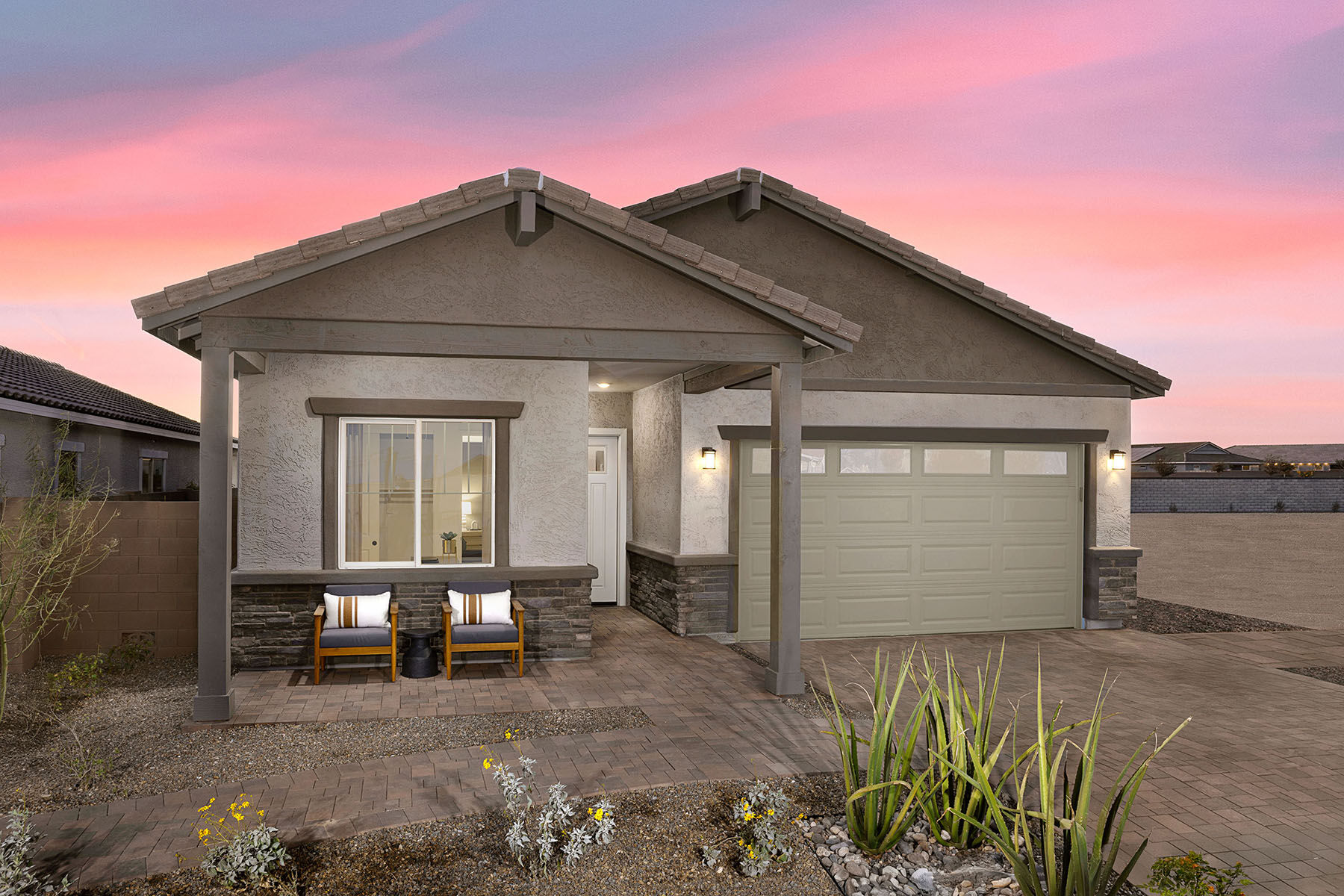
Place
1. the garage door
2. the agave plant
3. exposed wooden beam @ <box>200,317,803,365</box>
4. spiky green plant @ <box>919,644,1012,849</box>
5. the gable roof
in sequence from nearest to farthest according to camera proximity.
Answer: spiky green plant @ <box>919,644,1012,849</box>
the agave plant
exposed wooden beam @ <box>200,317,803,365</box>
the gable roof
the garage door

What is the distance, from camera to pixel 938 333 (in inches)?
430

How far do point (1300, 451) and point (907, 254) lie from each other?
5783cm

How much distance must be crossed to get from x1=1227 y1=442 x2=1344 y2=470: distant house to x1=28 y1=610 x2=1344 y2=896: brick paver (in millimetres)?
52505

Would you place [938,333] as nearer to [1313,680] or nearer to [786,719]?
[1313,680]

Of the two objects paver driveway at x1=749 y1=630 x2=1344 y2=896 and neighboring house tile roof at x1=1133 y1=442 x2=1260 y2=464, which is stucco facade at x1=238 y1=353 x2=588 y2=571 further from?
neighboring house tile roof at x1=1133 y1=442 x2=1260 y2=464

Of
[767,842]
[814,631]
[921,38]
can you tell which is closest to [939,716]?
[767,842]

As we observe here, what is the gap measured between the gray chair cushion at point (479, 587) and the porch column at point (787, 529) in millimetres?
2853

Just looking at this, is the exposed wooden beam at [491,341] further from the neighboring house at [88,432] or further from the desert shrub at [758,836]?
the neighboring house at [88,432]

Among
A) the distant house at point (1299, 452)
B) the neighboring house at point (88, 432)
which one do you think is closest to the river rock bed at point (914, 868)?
the neighboring house at point (88, 432)

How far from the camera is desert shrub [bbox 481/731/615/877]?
4250 millimetres

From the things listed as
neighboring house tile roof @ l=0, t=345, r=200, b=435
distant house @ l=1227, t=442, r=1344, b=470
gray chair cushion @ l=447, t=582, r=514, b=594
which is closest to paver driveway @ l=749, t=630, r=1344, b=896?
gray chair cushion @ l=447, t=582, r=514, b=594

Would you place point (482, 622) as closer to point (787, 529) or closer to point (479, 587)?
point (479, 587)

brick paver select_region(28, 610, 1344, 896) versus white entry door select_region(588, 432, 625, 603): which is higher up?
white entry door select_region(588, 432, 625, 603)

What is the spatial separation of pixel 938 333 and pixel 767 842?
26.0 ft
